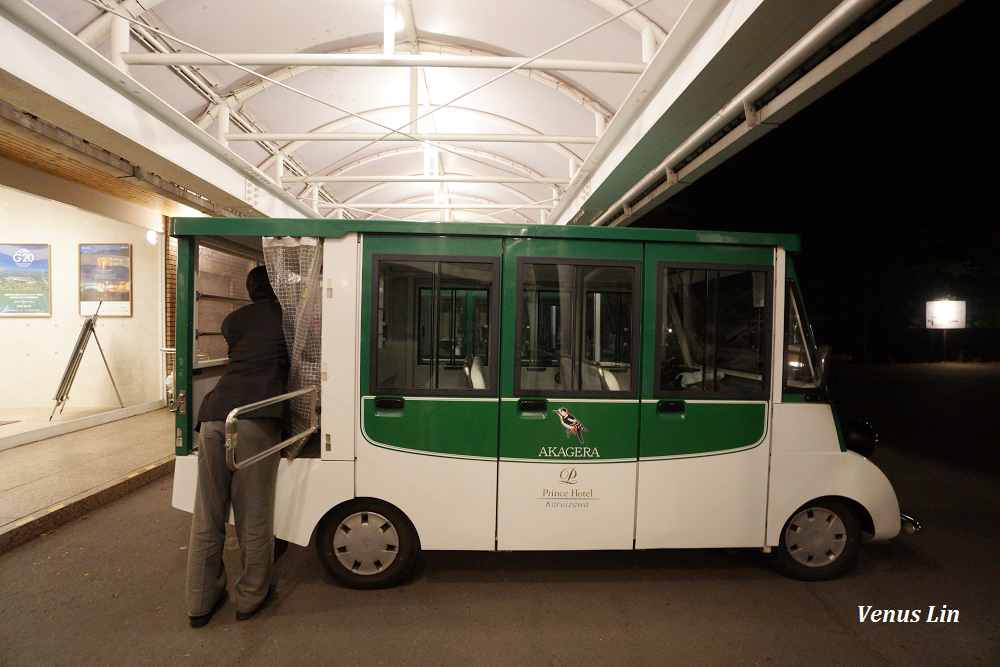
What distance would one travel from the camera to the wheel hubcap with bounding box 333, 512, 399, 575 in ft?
9.83

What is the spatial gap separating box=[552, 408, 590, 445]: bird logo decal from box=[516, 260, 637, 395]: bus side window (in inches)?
6.1

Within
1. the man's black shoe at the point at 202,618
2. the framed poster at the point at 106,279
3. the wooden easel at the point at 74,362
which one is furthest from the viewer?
the framed poster at the point at 106,279

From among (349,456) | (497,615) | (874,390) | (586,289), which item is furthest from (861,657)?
(874,390)

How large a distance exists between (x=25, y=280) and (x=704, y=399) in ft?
32.5

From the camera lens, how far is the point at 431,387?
2977 mm

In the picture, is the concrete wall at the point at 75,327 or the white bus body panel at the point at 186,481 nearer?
the white bus body panel at the point at 186,481

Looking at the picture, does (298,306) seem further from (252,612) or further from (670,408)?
(670,408)

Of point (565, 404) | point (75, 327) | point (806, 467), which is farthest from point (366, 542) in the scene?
point (75, 327)

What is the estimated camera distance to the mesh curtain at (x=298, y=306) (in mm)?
2947

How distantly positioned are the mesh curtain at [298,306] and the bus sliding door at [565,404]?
1328mm

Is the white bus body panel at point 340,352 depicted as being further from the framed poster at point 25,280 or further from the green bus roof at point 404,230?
the framed poster at point 25,280

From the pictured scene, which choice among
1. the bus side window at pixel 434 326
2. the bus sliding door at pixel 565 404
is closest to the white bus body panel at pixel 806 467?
the bus sliding door at pixel 565 404

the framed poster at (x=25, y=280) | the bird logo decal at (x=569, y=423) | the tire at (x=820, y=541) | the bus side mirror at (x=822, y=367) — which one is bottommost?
the tire at (x=820, y=541)

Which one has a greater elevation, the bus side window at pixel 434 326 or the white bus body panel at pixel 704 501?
the bus side window at pixel 434 326
